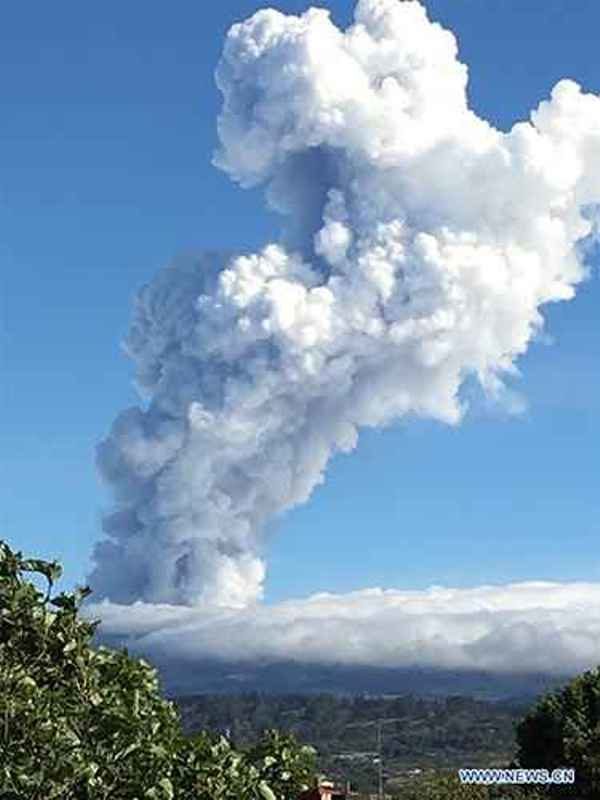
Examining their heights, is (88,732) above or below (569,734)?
below

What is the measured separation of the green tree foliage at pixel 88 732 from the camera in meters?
20.9

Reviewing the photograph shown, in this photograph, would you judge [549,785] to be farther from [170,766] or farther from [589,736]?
[170,766]

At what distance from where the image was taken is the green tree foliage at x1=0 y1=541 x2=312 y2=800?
20.9 metres

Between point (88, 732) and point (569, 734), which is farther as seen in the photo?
point (569, 734)

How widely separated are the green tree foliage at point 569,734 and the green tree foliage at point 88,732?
230ft

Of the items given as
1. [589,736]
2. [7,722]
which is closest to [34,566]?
[7,722]

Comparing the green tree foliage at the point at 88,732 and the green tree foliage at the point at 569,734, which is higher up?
the green tree foliage at the point at 569,734

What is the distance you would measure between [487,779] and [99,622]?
3416 inches

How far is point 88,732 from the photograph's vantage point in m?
21.9

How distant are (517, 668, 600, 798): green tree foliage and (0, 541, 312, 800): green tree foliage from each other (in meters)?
70.1

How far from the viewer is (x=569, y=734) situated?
98.4 meters

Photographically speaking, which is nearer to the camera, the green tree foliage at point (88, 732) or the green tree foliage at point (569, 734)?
the green tree foliage at point (88, 732)

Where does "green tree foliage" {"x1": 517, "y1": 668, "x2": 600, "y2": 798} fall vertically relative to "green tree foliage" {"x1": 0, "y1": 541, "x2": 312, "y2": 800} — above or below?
above

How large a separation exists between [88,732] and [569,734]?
80.6m
